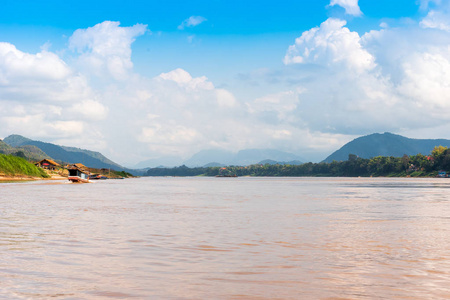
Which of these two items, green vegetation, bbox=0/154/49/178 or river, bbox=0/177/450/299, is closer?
river, bbox=0/177/450/299

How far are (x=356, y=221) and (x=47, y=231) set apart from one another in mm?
21552

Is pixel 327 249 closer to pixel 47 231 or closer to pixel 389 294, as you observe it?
pixel 389 294

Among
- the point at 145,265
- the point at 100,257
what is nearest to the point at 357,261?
the point at 145,265

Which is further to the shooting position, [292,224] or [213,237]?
[292,224]

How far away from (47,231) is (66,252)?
26.5 feet

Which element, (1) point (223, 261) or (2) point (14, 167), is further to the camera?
(2) point (14, 167)

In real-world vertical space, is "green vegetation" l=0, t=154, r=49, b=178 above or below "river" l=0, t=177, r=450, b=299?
above

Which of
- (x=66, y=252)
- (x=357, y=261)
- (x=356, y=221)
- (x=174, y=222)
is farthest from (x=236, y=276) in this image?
(x=356, y=221)

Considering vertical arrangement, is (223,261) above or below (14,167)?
below

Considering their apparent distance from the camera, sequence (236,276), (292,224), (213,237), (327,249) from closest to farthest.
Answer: (236,276), (327,249), (213,237), (292,224)

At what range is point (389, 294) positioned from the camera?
12398mm

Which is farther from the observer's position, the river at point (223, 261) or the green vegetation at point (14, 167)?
the green vegetation at point (14, 167)

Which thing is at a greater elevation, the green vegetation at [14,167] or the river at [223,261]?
the green vegetation at [14,167]

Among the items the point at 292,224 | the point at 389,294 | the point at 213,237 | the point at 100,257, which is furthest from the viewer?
the point at 292,224
